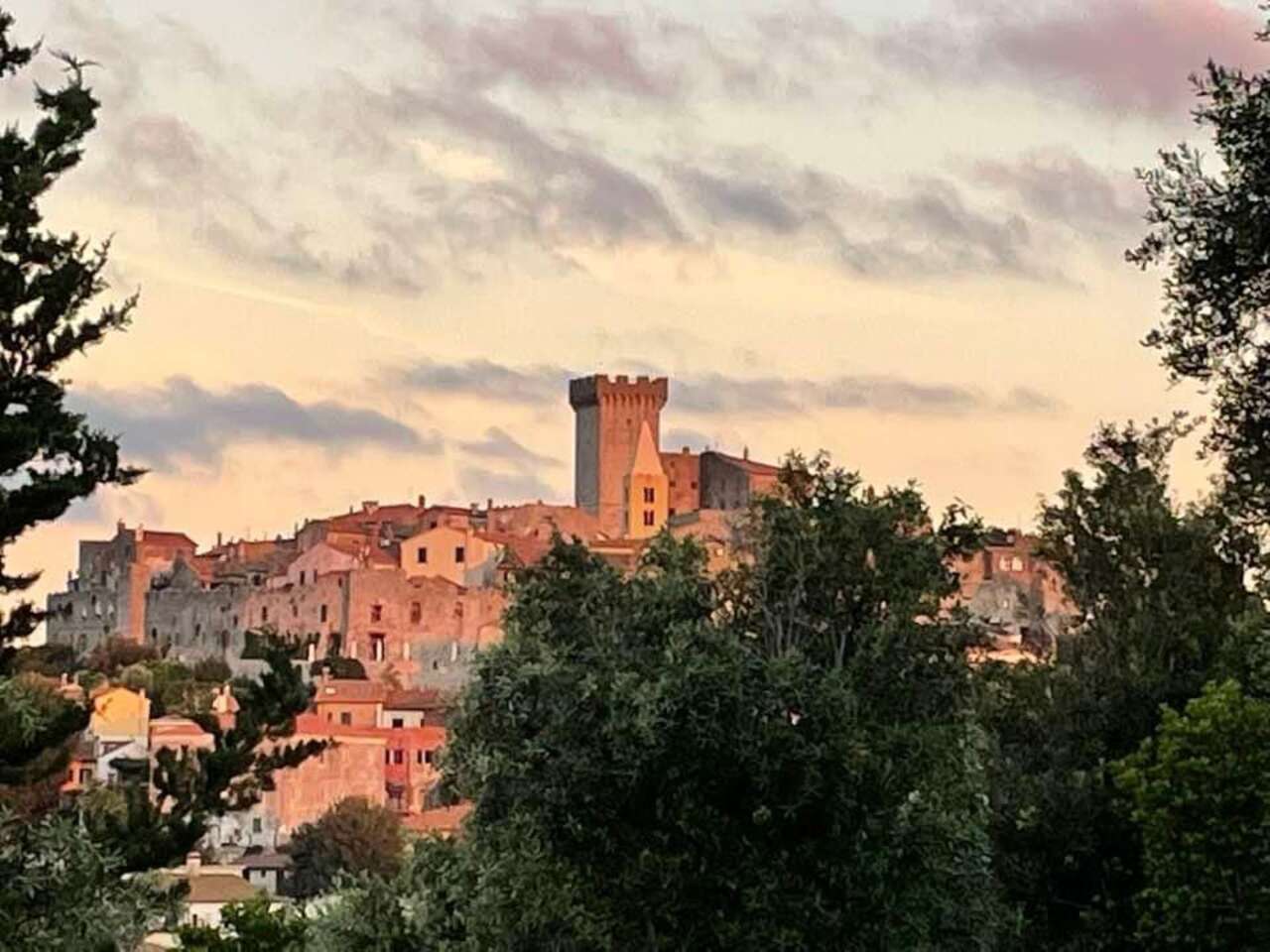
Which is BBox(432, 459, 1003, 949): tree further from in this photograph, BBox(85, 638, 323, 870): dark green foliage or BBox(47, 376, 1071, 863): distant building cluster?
BBox(47, 376, 1071, 863): distant building cluster

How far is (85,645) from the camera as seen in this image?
160 metres

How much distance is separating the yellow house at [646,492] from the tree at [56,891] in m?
152

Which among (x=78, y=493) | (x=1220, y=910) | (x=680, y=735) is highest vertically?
(x=78, y=493)

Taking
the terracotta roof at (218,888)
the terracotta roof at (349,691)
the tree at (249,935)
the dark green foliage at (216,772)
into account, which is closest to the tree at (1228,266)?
the dark green foliage at (216,772)

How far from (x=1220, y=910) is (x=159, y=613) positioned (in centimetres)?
13087

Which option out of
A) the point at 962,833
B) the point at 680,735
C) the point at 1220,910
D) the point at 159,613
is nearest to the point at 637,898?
the point at 680,735

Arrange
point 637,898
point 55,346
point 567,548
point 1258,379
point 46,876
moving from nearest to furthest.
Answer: point 1258,379 → point 46,876 → point 55,346 → point 637,898 → point 567,548

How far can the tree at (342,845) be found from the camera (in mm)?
94438

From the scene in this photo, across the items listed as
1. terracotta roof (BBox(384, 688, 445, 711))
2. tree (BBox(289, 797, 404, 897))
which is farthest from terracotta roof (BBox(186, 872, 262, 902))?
terracotta roof (BBox(384, 688, 445, 711))

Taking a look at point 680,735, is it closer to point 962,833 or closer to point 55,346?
point 962,833

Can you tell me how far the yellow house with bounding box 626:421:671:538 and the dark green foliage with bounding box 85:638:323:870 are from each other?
151 metres

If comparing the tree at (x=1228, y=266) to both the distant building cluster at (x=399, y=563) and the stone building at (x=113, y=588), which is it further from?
the stone building at (x=113, y=588)

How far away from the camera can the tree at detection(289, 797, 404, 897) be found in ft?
310

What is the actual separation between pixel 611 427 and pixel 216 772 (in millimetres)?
160470
